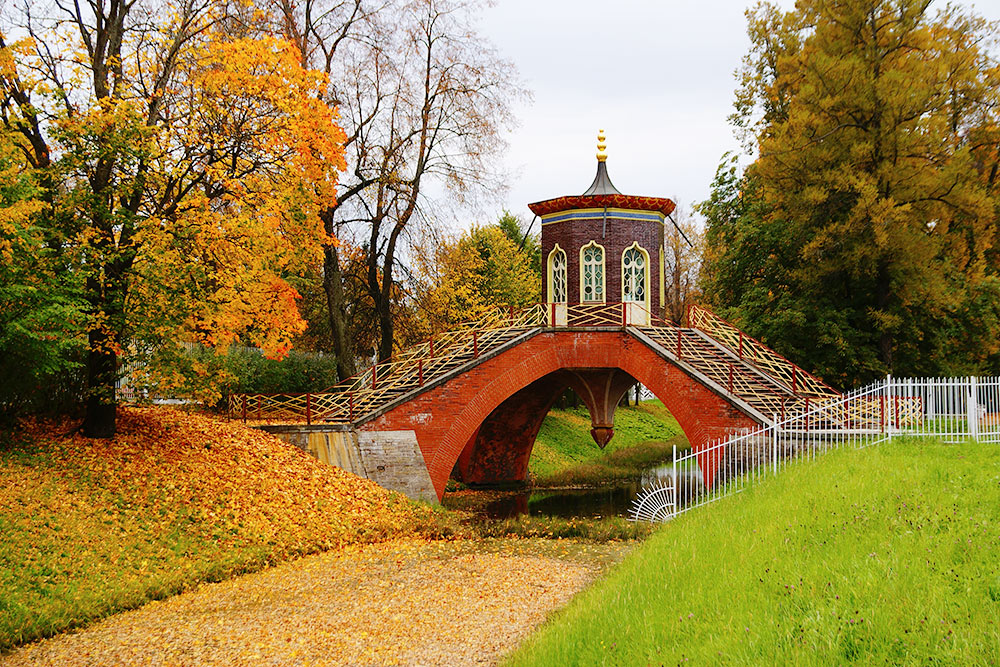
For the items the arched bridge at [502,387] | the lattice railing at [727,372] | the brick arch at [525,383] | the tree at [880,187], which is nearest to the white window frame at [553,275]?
the arched bridge at [502,387]

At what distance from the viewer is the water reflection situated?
22484 millimetres

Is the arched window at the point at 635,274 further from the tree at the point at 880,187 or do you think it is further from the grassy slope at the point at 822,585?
the grassy slope at the point at 822,585

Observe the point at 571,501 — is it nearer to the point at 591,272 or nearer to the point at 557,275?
the point at 557,275

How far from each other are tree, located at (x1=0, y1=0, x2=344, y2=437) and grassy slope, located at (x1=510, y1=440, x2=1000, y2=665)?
931cm

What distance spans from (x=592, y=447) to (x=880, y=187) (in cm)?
1906

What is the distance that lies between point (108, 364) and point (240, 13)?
11.3 metres

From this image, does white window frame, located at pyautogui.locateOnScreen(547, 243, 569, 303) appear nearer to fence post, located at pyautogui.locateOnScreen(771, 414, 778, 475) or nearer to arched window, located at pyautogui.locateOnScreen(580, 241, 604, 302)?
arched window, located at pyautogui.locateOnScreen(580, 241, 604, 302)

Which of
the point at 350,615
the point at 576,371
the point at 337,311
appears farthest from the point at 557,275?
the point at 350,615

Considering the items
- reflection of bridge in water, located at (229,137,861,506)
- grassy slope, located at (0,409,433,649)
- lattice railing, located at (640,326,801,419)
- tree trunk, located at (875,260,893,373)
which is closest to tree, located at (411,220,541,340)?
reflection of bridge in water, located at (229,137,861,506)

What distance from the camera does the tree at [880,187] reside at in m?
20.9

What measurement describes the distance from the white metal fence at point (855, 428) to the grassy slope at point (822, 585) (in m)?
3.31

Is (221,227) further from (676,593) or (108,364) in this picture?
(676,593)

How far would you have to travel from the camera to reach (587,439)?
3791 cm

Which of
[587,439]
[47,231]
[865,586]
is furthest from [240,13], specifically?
[587,439]
